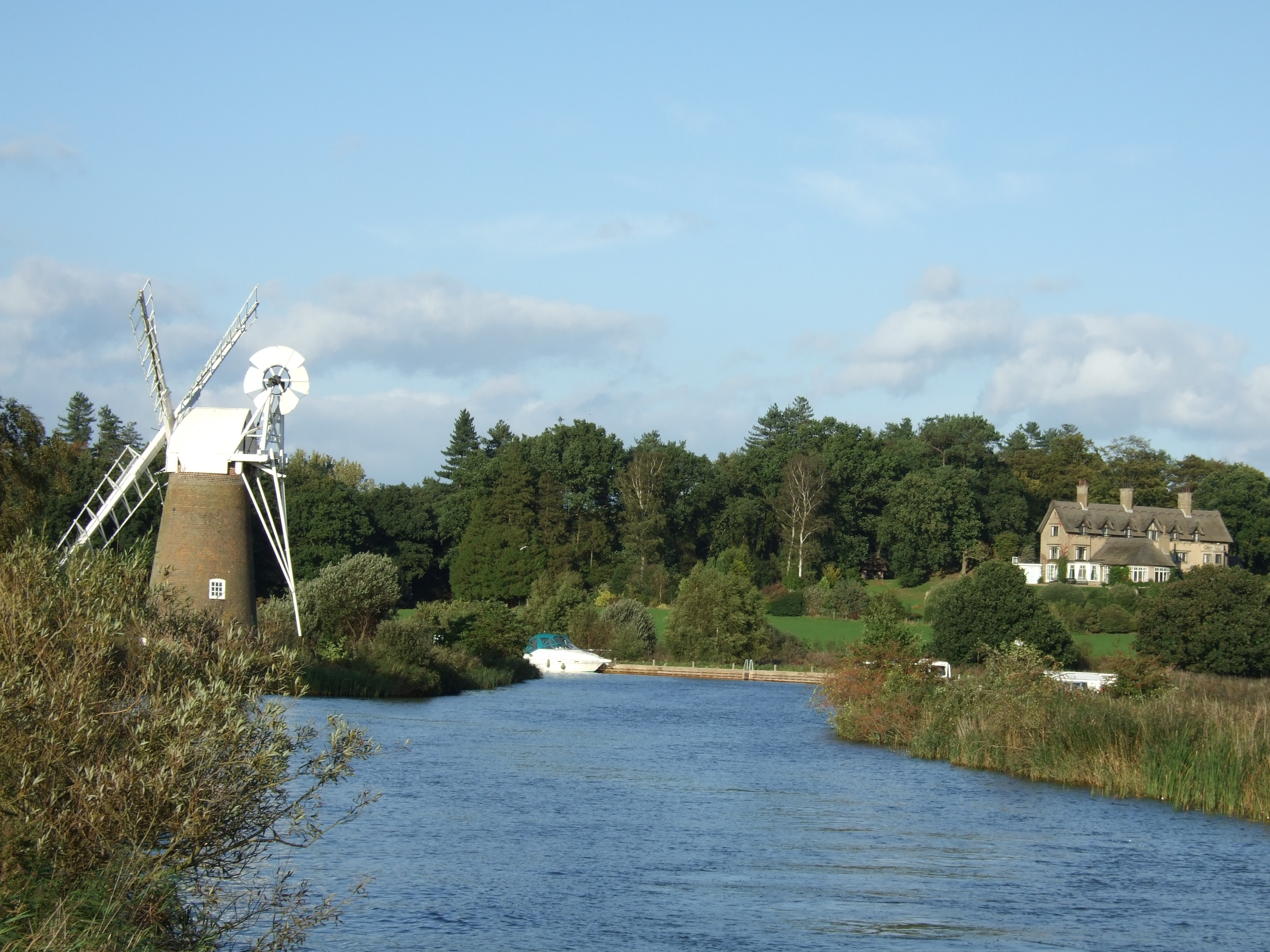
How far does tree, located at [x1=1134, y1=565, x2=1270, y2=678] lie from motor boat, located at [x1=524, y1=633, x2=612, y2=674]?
29.0 m

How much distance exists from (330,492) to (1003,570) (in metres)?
45.3

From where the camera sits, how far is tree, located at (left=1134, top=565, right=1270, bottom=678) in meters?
46.4

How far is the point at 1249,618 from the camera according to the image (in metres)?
46.6

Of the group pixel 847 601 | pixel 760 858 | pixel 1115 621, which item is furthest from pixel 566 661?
pixel 760 858

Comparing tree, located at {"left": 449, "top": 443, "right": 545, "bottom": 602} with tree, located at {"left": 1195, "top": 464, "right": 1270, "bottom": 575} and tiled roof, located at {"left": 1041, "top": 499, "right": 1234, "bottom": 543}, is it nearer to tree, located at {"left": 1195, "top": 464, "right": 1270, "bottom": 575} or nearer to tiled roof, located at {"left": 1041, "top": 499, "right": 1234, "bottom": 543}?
tiled roof, located at {"left": 1041, "top": 499, "right": 1234, "bottom": 543}

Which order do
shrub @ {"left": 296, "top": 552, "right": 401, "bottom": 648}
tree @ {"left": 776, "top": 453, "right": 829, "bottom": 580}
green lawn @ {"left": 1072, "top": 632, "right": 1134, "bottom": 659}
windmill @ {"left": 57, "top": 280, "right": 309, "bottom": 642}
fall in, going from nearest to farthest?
windmill @ {"left": 57, "top": 280, "right": 309, "bottom": 642} → shrub @ {"left": 296, "top": 552, "right": 401, "bottom": 648} → green lawn @ {"left": 1072, "top": 632, "right": 1134, "bottom": 659} → tree @ {"left": 776, "top": 453, "right": 829, "bottom": 580}

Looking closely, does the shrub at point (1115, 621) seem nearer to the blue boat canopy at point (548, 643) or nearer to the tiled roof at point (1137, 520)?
the blue boat canopy at point (548, 643)

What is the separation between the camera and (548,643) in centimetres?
7169

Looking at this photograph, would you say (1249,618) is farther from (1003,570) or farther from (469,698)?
(469,698)

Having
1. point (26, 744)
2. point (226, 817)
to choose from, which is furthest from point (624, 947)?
point (26, 744)

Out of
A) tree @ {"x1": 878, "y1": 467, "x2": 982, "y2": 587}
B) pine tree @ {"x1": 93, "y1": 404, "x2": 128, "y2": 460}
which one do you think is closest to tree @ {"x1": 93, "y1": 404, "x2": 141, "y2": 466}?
pine tree @ {"x1": 93, "y1": 404, "x2": 128, "y2": 460}

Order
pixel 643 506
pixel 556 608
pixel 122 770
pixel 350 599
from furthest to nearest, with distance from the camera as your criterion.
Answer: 1. pixel 643 506
2. pixel 556 608
3. pixel 350 599
4. pixel 122 770

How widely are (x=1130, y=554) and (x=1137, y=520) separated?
5477 millimetres

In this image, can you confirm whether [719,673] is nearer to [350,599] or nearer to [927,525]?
[350,599]
